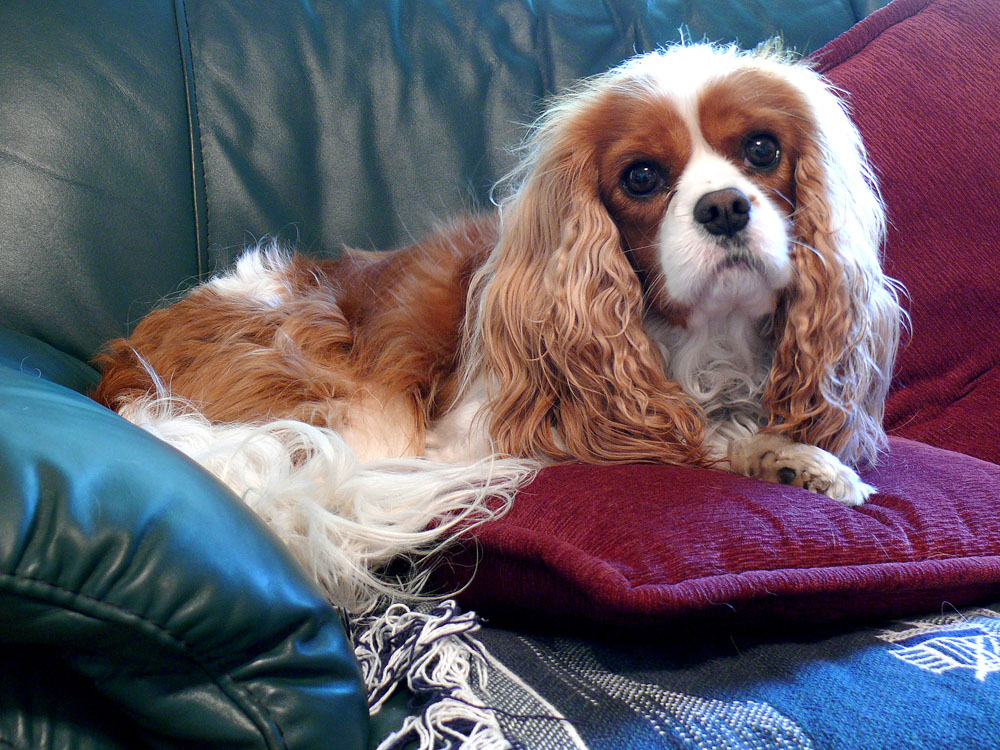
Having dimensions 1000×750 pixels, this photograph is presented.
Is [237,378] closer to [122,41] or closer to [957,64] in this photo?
[122,41]

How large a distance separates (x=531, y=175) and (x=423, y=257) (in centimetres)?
32

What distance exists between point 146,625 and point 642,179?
1.00 meters

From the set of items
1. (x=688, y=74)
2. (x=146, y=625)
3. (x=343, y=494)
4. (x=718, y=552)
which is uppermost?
(x=688, y=74)

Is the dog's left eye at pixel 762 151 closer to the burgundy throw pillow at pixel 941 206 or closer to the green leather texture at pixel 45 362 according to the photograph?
the burgundy throw pillow at pixel 941 206

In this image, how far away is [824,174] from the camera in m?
1.39

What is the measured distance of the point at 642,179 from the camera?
135 centimetres

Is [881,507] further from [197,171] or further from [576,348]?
[197,171]

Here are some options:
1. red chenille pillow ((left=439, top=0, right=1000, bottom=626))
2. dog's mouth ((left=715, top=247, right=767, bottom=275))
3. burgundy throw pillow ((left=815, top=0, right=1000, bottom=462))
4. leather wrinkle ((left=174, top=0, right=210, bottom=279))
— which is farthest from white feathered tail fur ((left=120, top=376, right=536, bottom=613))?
burgundy throw pillow ((left=815, top=0, right=1000, bottom=462))

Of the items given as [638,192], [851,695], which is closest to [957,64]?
[638,192]

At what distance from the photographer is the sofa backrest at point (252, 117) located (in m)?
1.73

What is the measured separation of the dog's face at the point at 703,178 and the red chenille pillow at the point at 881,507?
31 centimetres

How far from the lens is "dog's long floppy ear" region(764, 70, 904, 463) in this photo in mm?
1372

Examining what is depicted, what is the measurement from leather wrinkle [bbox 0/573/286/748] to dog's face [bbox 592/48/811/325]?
88cm

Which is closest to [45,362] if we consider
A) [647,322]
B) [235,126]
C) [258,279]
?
[258,279]
